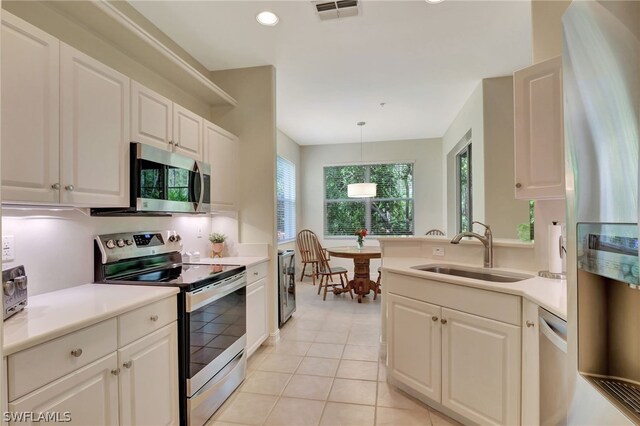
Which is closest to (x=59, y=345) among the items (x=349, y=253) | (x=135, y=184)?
(x=135, y=184)

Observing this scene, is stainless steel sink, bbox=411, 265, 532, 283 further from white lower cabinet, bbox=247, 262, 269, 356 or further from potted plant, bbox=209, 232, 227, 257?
potted plant, bbox=209, 232, 227, 257

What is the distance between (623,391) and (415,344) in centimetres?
146

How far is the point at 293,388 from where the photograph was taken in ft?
7.61

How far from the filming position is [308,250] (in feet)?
19.4

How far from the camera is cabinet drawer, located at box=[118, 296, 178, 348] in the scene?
142 centimetres

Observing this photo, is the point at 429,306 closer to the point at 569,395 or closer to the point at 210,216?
the point at 569,395

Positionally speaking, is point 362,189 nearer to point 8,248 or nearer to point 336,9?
point 336,9

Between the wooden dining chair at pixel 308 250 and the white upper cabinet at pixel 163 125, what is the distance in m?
3.38

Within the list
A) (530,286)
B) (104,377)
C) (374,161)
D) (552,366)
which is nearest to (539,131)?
(530,286)

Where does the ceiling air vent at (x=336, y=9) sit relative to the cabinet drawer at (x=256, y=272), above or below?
above

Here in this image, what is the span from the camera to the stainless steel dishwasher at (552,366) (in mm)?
1216

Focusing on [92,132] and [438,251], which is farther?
[438,251]

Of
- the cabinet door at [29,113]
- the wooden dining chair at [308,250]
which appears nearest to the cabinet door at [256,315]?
the cabinet door at [29,113]

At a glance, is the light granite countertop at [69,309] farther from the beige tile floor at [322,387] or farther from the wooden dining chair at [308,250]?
the wooden dining chair at [308,250]
